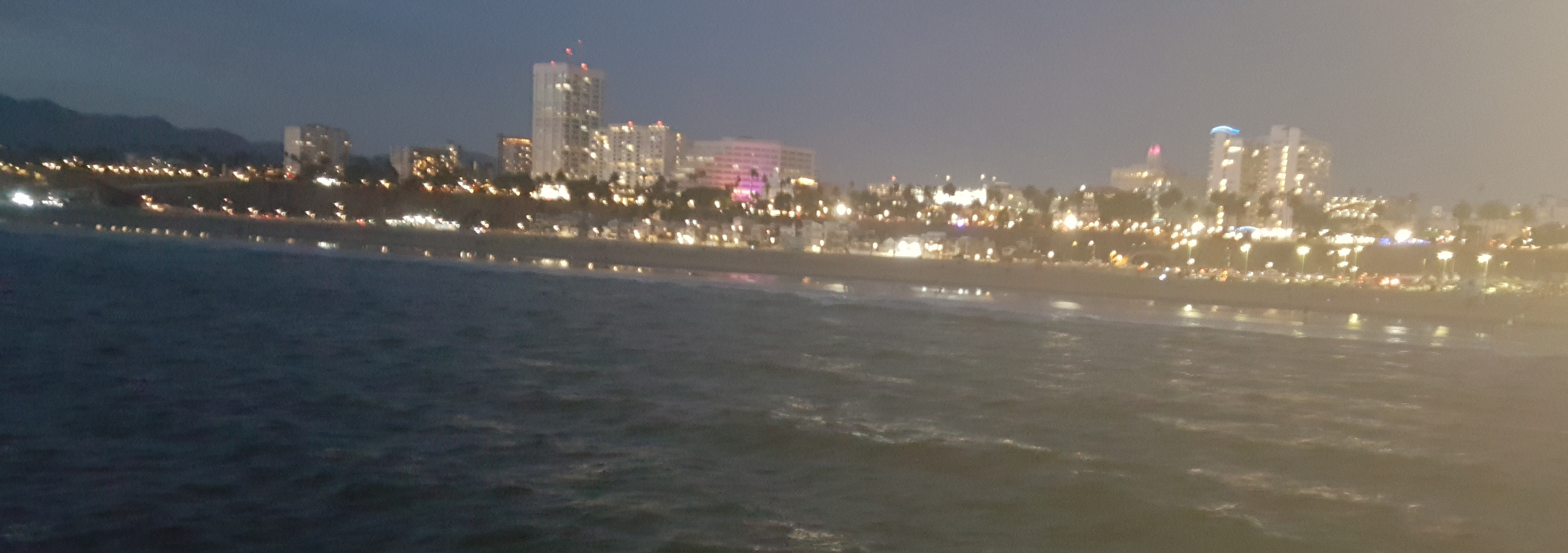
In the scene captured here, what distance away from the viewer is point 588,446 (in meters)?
9.76

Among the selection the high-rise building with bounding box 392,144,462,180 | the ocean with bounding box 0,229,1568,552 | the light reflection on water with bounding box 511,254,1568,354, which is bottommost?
the ocean with bounding box 0,229,1568,552

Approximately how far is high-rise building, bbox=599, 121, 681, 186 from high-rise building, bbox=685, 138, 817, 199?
3675 millimetres

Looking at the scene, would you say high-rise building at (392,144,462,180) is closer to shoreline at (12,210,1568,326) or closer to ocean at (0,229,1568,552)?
shoreline at (12,210,1568,326)

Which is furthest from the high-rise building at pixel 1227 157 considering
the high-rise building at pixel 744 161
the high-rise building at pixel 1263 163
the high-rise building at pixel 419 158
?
the high-rise building at pixel 419 158

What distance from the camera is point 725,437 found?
10508mm

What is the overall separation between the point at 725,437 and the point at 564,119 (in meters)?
182

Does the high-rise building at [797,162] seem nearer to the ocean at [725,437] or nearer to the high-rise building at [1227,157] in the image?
the high-rise building at [1227,157]

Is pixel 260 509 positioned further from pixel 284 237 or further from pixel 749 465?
pixel 284 237

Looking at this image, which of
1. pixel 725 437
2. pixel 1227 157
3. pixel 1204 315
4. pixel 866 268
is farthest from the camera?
pixel 1227 157

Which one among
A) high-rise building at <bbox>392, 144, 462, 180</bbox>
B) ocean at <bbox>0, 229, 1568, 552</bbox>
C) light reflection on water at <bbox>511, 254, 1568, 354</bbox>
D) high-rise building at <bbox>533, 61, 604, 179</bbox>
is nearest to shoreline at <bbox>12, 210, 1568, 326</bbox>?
light reflection on water at <bbox>511, 254, 1568, 354</bbox>

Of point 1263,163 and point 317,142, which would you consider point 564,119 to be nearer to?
point 317,142

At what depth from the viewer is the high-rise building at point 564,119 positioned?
185625 mm

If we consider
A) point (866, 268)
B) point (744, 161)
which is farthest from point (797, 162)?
point (866, 268)

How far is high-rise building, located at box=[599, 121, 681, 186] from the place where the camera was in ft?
587
